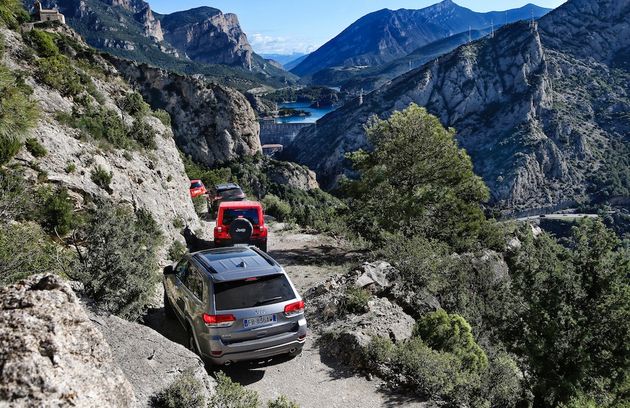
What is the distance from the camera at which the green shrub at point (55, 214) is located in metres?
10.4

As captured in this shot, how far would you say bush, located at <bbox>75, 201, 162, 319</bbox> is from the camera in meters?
7.36

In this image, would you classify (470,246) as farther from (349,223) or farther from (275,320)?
(275,320)

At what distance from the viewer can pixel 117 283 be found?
7582 mm

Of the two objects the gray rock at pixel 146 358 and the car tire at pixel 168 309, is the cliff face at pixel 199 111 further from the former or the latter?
the gray rock at pixel 146 358

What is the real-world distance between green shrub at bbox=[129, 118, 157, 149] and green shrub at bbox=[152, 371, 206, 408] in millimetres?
15131

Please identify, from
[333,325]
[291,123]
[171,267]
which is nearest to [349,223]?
[333,325]

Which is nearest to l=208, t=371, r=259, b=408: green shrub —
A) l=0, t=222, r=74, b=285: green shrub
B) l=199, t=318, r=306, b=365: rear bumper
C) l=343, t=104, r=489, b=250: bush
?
l=199, t=318, r=306, b=365: rear bumper

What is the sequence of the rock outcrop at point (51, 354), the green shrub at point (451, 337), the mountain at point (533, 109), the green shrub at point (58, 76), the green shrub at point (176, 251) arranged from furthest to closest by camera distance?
1. the mountain at point (533, 109)
2. the green shrub at point (58, 76)
3. the green shrub at point (176, 251)
4. the green shrub at point (451, 337)
5. the rock outcrop at point (51, 354)

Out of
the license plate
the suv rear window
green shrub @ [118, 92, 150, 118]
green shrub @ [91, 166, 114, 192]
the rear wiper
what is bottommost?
the license plate

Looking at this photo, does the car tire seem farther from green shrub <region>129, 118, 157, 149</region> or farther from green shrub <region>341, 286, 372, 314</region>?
green shrub <region>129, 118, 157, 149</region>

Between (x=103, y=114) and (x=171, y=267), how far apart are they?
1089 cm

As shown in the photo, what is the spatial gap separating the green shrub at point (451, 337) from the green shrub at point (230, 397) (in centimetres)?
436

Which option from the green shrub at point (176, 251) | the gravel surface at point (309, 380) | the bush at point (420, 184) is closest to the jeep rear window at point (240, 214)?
the green shrub at point (176, 251)

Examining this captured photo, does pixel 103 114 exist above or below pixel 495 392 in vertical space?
above
